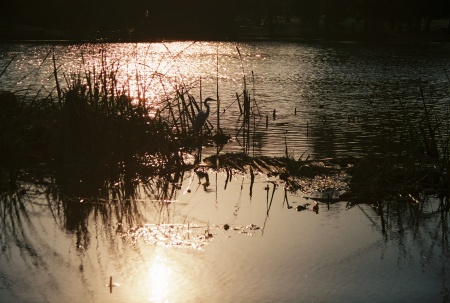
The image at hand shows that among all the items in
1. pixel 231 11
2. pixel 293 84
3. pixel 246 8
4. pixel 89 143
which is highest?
pixel 246 8

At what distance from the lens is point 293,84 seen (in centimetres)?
2750

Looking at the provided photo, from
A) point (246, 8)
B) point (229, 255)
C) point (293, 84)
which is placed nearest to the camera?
point (229, 255)

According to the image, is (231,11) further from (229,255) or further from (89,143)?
(229,255)

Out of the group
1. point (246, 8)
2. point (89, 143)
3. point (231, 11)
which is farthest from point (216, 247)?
point (246, 8)

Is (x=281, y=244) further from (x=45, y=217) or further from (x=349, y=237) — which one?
(x=45, y=217)

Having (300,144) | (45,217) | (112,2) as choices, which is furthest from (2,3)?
(45,217)

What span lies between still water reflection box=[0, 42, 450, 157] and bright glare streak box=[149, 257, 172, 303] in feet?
13.3

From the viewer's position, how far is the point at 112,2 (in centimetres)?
1550

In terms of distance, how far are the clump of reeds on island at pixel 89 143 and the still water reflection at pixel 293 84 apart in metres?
0.38

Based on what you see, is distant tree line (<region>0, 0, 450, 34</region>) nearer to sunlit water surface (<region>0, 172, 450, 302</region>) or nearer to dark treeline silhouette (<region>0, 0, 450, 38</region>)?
dark treeline silhouette (<region>0, 0, 450, 38</region>)

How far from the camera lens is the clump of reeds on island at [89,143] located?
31.0 feet

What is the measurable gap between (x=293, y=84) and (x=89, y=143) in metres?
18.0

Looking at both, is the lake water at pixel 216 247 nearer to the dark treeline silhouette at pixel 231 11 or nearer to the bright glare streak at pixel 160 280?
the bright glare streak at pixel 160 280

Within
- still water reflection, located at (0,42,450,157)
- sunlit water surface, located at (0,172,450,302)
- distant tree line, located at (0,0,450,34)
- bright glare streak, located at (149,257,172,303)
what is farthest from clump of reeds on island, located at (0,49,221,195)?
distant tree line, located at (0,0,450,34)
